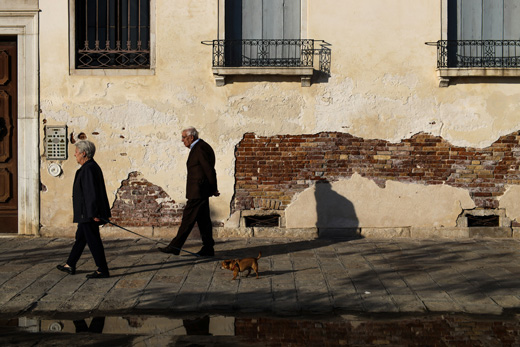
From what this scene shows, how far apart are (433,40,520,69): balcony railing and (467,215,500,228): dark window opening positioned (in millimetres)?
2325

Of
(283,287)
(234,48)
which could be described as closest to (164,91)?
(234,48)

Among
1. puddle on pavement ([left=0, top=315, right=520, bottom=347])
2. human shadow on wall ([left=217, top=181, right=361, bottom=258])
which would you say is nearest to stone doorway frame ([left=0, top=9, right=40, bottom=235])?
human shadow on wall ([left=217, top=181, right=361, bottom=258])

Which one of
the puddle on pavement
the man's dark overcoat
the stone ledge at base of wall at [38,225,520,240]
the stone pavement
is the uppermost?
the man's dark overcoat

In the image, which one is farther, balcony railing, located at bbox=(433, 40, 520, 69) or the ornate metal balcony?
balcony railing, located at bbox=(433, 40, 520, 69)

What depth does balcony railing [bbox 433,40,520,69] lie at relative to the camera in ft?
34.5

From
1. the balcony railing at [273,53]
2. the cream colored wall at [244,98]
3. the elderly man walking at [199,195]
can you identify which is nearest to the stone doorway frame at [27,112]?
the cream colored wall at [244,98]

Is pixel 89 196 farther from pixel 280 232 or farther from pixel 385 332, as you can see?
pixel 280 232

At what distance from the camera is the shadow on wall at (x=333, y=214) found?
10.4 metres

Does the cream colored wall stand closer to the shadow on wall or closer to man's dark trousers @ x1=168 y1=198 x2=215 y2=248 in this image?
the shadow on wall

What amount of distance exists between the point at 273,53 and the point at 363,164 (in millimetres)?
2204

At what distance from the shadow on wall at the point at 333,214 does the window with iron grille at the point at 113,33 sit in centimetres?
333

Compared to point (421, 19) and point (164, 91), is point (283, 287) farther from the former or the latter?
point (421, 19)

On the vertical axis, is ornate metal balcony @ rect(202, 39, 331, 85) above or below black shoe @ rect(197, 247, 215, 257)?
above

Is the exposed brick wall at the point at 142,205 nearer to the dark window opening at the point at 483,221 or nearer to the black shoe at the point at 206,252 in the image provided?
the black shoe at the point at 206,252
